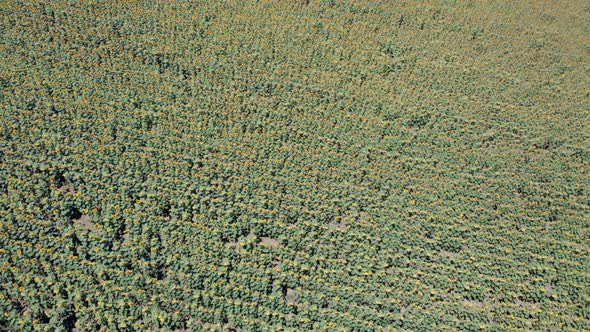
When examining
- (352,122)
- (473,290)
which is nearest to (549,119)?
(352,122)

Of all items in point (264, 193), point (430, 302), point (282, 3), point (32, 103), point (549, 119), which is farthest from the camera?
point (282, 3)

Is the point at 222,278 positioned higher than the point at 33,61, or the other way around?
the point at 33,61

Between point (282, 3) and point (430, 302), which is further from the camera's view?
point (282, 3)

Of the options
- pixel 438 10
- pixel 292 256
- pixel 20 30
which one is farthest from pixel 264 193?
pixel 438 10

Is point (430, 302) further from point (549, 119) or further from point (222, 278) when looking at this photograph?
point (549, 119)

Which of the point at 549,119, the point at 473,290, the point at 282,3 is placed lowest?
the point at 473,290

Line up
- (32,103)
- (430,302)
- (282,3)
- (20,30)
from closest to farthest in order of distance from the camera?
(430,302)
(32,103)
(20,30)
(282,3)
